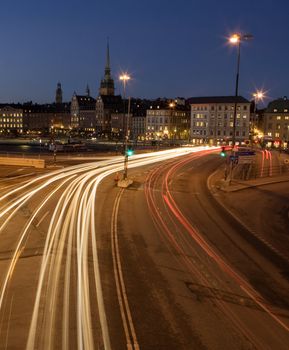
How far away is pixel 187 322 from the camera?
471 inches

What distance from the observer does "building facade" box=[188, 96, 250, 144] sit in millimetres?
139000

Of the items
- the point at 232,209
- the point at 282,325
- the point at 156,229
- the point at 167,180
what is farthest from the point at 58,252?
the point at 167,180

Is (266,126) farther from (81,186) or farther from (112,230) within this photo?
(112,230)

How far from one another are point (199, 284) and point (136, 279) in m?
2.18

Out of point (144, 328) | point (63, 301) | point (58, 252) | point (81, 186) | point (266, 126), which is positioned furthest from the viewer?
point (266, 126)

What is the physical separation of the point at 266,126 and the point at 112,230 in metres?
128

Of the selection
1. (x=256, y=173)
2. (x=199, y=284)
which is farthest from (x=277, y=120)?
(x=199, y=284)

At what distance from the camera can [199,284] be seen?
15.0 metres

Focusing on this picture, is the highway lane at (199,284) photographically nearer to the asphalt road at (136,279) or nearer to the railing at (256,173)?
the asphalt road at (136,279)

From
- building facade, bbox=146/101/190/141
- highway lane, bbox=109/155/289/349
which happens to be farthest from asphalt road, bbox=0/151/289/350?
building facade, bbox=146/101/190/141

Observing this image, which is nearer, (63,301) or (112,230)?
(63,301)

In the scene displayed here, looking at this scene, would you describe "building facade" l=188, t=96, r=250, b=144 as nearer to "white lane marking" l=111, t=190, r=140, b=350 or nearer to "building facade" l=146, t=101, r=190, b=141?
"building facade" l=146, t=101, r=190, b=141

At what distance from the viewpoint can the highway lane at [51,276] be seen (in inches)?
430

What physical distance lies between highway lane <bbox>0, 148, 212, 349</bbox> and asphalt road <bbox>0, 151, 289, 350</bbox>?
4 cm
